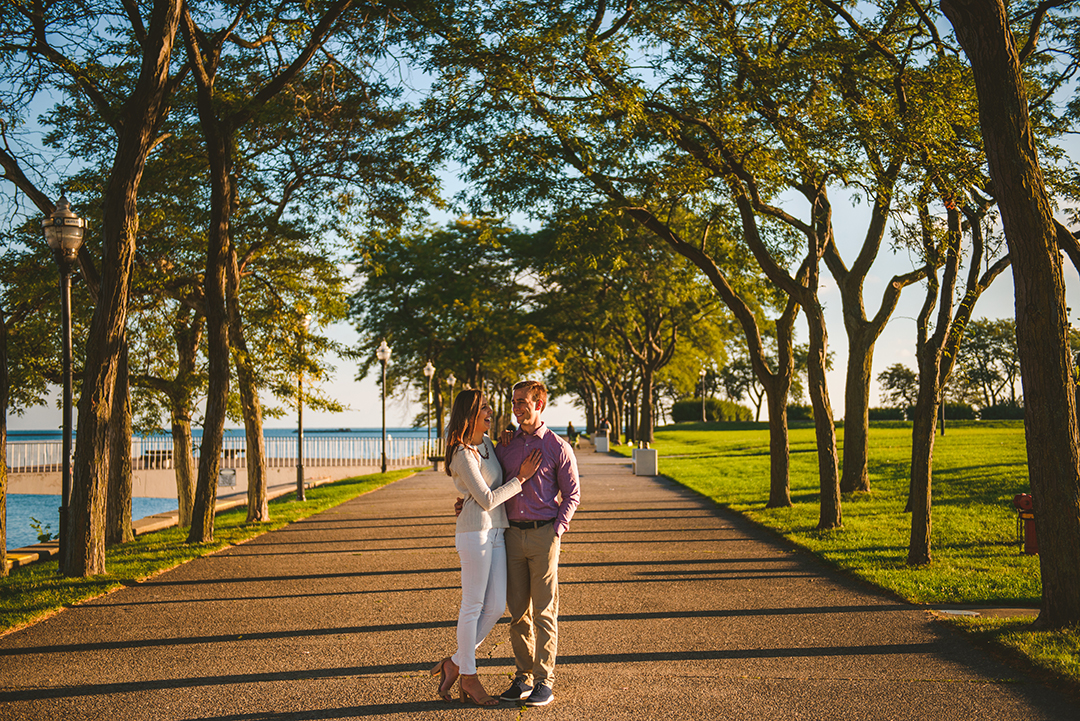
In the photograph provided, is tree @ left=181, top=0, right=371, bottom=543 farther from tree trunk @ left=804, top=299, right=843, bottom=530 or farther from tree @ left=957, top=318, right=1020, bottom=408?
tree @ left=957, top=318, right=1020, bottom=408

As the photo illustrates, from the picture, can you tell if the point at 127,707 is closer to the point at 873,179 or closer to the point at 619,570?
the point at 619,570

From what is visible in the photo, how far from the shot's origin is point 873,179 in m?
12.1

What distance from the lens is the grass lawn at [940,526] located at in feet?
25.2

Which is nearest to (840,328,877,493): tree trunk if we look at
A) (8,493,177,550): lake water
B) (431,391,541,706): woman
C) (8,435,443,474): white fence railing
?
(431,391,541,706): woman

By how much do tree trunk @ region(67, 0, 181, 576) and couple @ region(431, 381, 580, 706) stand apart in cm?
645

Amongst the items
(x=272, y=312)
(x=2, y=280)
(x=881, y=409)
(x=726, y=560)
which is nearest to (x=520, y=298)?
(x=272, y=312)

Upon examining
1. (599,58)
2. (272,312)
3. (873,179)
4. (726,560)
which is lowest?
(726,560)

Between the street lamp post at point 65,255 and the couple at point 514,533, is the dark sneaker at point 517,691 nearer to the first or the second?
the couple at point 514,533

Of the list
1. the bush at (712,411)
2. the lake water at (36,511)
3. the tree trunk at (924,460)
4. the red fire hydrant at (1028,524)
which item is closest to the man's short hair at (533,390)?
the tree trunk at (924,460)

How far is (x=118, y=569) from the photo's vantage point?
1028cm

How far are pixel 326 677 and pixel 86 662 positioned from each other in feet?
6.27

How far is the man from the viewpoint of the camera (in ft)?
17.6

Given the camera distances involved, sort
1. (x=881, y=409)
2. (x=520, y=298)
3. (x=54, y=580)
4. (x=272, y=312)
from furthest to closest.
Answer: (x=881, y=409) < (x=520, y=298) < (x=272, y=312) < (x=54, y=580)

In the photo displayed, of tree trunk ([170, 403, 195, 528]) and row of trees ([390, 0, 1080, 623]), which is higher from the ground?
row of trees ([390, 0, 1080, 623])
